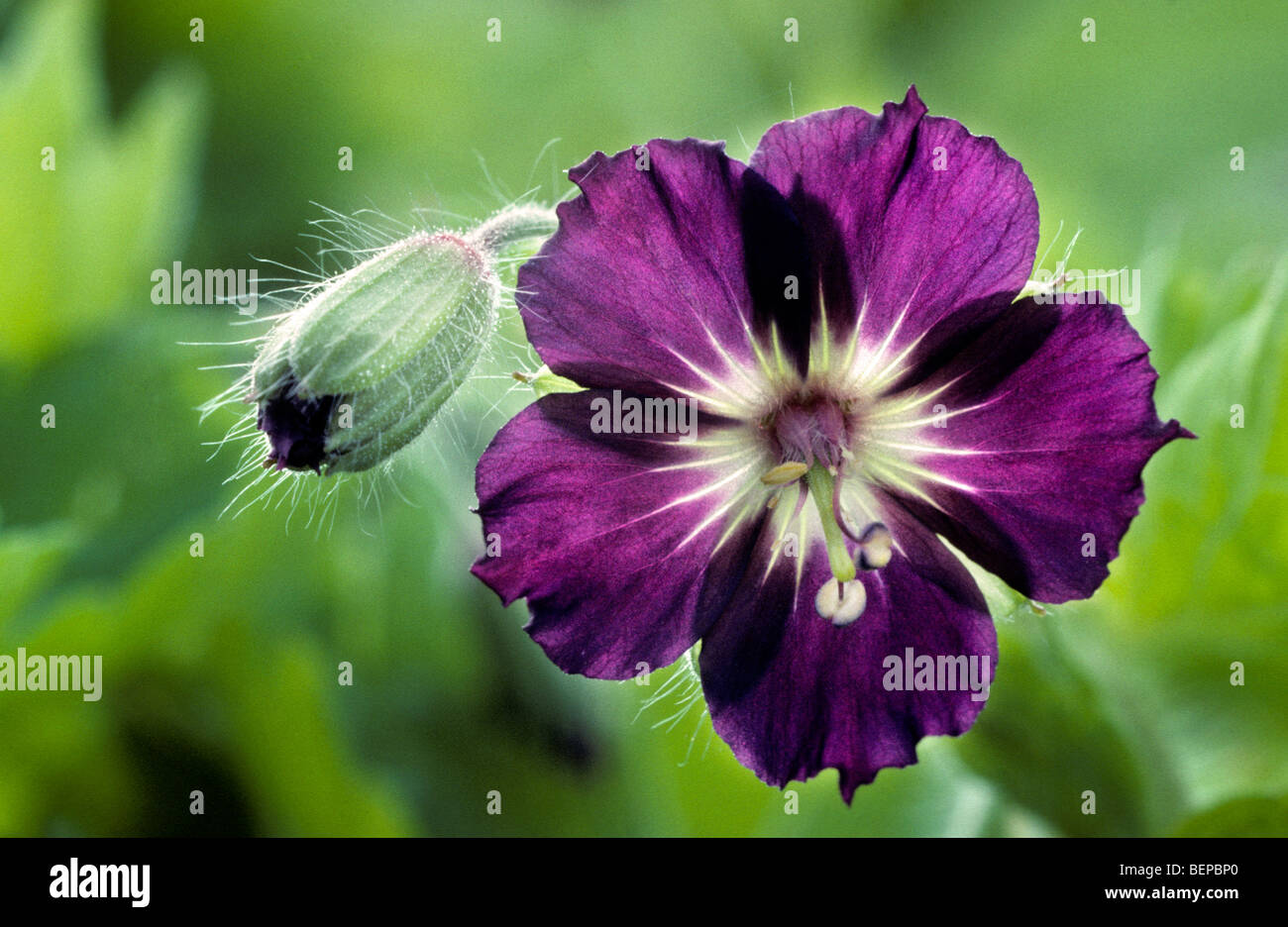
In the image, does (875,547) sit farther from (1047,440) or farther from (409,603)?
(409,603)

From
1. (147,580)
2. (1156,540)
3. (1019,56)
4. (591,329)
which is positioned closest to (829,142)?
(591,329)

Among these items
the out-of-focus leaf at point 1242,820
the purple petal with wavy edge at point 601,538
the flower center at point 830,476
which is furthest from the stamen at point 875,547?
the out-of-focus leaf at point 1242,820

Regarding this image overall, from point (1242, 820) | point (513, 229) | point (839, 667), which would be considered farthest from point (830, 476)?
point (1242, 820)

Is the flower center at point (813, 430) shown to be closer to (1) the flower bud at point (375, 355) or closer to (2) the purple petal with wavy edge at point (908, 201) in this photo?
(2) the purple petal with wavy edge at point (908, 201)

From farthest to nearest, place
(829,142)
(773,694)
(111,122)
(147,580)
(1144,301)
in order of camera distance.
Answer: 1. (111,122)
2. (1144,301)
3. (147,580)
4. (773,694)
5. (829,142)

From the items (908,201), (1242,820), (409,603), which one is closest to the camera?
(908,201)

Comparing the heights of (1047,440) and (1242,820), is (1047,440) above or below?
above

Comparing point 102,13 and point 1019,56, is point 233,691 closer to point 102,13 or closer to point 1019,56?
point 102,13
